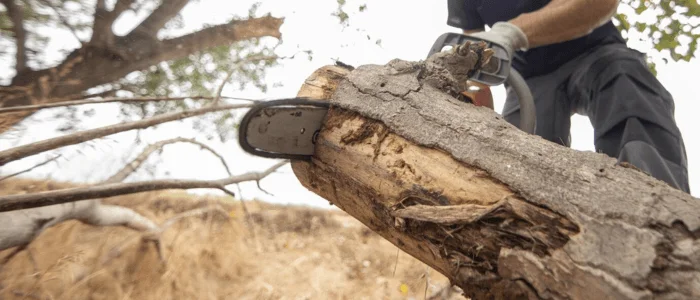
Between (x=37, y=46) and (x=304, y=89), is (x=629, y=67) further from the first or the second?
(x=37, y=46)

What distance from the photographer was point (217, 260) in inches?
79.5

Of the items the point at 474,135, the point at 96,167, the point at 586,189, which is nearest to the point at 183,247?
the point at 96,167

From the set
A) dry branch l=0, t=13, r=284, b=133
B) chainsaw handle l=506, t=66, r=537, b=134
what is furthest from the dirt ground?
chainsaw handle l=506, t=66, r=537, b=134

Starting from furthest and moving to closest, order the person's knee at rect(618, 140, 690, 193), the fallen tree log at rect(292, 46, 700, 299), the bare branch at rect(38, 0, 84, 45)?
the bare branch at rect(38, 0, 84, 45), the person's knee at rect(618, 140, 690, 193), the fallen tree log at rect(292, 46, 700, 299)

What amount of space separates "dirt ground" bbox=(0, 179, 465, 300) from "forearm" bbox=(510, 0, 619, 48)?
92cm

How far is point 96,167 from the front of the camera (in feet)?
5.76

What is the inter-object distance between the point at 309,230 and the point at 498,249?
201 centimetres

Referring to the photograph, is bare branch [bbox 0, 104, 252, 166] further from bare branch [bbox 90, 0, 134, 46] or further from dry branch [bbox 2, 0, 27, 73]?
bare branch [bbox 90, 0, 134, 46]

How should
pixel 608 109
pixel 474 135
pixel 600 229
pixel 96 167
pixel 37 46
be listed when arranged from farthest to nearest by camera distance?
pixel 37 46 → pixel 96 167 → pixel 608 109 → pixel 474 135 → pixel 600 229

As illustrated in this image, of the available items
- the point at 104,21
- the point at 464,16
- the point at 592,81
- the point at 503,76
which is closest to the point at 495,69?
the point at 503,76

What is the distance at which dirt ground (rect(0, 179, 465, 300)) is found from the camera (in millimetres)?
1593

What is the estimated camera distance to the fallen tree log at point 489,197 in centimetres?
50

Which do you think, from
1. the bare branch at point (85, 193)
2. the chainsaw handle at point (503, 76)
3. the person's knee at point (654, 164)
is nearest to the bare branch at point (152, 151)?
the bare branch at point (85, 193)

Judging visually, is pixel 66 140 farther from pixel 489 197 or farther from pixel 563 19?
pixel 563 19
